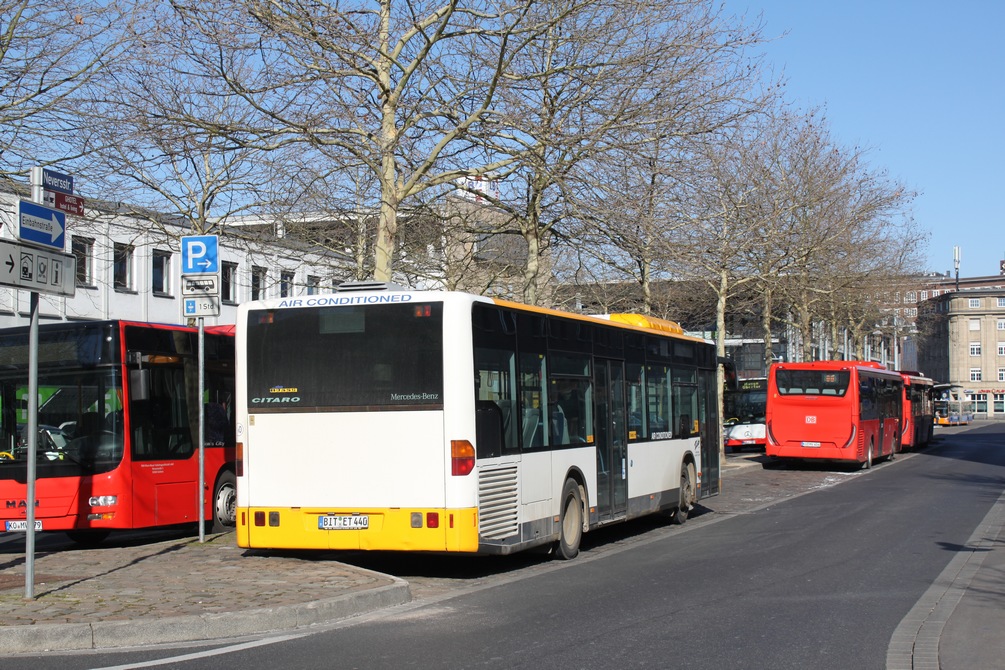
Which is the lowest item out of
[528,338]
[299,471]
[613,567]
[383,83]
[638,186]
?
[613,567]

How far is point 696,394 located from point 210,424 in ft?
25.0

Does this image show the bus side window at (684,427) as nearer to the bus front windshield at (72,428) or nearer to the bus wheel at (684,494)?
the bus wheel at (684,494)

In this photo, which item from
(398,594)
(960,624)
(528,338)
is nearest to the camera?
(960,624)

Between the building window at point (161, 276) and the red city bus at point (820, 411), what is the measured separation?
2505cm

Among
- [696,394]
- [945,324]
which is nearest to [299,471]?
[696,394]

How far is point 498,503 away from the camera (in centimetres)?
1137

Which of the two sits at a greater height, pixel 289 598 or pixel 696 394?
pixel 696 394

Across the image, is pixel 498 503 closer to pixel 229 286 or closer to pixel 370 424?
pixel 370 424

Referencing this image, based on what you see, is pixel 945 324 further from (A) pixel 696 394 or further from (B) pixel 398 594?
(B) pixel 398 594

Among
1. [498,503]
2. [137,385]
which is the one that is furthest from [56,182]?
[498,503]

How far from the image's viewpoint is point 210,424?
1590 centimetres

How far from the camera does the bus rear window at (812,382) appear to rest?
3297cm

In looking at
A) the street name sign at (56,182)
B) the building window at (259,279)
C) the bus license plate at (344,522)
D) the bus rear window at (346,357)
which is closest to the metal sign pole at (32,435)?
the street name sign at (56,182)

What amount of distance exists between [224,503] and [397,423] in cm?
588
